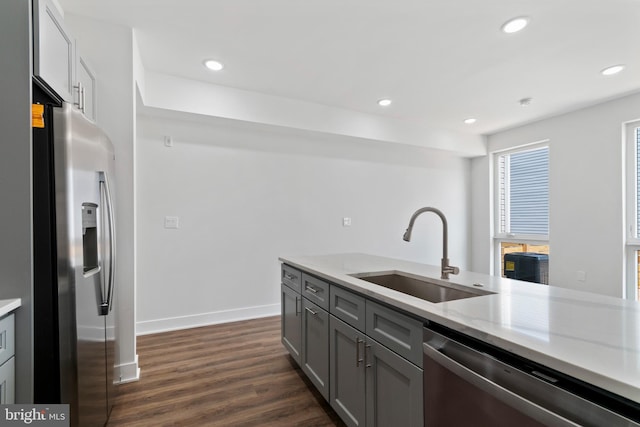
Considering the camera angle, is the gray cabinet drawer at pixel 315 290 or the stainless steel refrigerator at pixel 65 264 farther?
the gray cabinet drawer at pixel 315 290

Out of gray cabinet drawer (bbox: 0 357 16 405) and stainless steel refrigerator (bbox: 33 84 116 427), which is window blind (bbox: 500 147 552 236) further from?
gray cabinet drawer (bbox: 0 357 16 405)

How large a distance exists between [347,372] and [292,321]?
0.85 m

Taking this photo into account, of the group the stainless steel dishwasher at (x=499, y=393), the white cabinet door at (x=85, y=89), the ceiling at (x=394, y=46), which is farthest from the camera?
the ceiling at (x=394, y=46)

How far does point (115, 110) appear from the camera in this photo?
221 centimetres

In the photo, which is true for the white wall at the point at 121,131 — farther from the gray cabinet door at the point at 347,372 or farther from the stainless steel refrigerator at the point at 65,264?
the gray cabinet door at the point at 347,372

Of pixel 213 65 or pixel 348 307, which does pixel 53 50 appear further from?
pixel 348 307

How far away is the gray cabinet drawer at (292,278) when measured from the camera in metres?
2.28

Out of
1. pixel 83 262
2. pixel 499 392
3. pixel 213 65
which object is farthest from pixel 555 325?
pixel 213 65

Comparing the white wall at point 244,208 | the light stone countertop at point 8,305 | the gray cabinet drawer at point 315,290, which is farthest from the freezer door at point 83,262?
the white wall at point 244,208

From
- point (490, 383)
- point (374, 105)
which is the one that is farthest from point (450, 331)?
point (374, 105)

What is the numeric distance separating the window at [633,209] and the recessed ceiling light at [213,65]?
4676mm

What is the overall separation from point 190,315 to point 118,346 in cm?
122

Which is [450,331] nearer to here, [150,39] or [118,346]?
[118,346]

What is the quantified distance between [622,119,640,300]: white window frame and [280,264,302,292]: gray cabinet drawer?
3.95 meters
